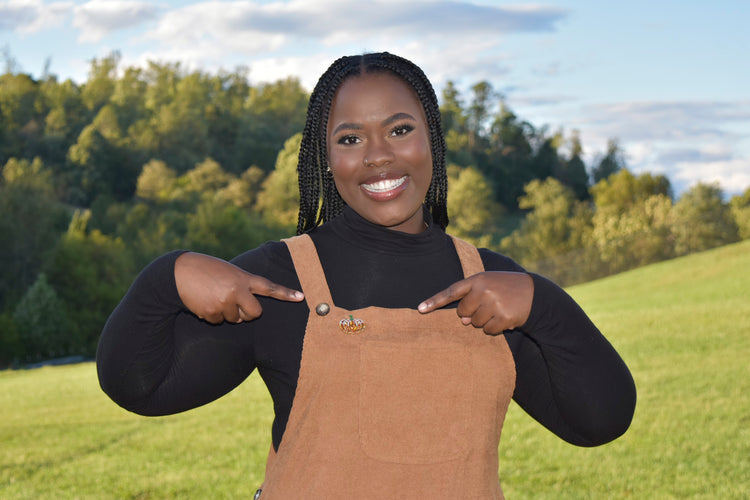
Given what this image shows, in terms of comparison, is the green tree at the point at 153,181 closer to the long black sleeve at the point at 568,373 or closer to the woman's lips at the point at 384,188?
the woman's lips at the point at 384,188

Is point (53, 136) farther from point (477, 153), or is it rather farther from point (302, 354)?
point (302, 354)

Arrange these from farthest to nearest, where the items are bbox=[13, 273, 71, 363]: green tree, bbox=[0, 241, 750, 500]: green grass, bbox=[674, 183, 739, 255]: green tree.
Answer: bbox=[13, 273, 71, 363]: green tree < bbox=[674, 183, 739, 255]: green tree < bbox=[0, 241, 750, 500]: green grass

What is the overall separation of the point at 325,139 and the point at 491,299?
2.37 ft

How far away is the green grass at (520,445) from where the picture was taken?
6230 millimetres

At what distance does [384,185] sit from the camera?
2.16 metres

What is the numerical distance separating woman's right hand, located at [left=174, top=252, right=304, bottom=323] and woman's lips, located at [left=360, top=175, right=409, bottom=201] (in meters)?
0.43

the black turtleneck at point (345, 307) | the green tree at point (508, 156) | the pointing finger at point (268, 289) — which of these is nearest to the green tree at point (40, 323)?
the black turtleneck at point (345, 307)

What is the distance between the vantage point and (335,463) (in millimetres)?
1924

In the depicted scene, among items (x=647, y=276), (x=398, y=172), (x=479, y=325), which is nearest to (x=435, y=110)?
(x=398, y=172)

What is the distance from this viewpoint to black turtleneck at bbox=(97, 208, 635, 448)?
76.9 inches

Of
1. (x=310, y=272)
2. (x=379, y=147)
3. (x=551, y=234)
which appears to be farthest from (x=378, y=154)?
(x=551, y=234)

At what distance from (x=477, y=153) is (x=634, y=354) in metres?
86.4

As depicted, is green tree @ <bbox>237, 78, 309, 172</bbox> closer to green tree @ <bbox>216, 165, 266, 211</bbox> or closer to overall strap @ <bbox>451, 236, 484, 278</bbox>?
green tree @ <bbox>216, 165, 266, 211</bbox>

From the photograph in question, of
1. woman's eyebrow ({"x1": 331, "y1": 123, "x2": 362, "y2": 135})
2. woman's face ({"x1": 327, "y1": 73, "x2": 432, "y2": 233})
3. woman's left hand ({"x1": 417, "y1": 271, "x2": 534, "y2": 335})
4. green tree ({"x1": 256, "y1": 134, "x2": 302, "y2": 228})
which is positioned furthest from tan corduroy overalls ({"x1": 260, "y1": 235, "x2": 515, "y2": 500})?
green tree ({"x1": 256, "y1": 134, "x2": 302, "y2": 228})
